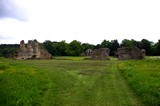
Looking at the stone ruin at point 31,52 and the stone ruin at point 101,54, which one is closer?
the stone ruin at point 101,54

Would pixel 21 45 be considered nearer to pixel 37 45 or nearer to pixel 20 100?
pixel 37 45

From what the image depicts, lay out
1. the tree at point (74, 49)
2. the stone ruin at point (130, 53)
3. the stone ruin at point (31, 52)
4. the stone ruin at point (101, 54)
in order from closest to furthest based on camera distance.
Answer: the stone ruin at point (130, 53)
the stone ruin at point (101, 54)
the stone ruin at point (31, 52)
the tree at point (74, 49)

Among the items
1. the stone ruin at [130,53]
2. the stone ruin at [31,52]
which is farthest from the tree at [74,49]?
the stone ruin at [130,53]

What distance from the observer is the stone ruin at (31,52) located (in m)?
83.1

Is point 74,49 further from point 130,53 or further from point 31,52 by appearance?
point 130,53

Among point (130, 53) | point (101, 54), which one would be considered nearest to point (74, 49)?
point (101, 54)

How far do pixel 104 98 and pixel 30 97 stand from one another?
4138 mm

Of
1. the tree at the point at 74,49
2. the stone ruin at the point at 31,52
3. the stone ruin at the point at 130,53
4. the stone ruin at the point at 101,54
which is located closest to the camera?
the stone ruin at the point at 130,53

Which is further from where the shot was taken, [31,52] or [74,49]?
[74,49]

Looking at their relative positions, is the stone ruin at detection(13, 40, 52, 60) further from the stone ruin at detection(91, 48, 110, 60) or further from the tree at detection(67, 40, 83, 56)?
the tree at detection(67, 40, 83, 56)

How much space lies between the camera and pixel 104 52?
75.9 m

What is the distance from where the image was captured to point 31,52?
83812 millimetres

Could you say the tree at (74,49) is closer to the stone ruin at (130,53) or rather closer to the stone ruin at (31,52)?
the stone ruin at (31,52)

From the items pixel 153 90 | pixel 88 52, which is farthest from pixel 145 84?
pixel 88 52
